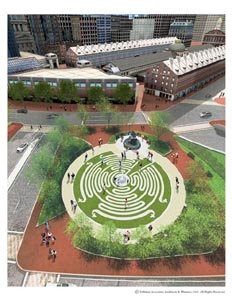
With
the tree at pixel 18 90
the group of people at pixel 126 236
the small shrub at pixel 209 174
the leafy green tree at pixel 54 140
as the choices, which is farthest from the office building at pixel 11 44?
the small shrub at pixel 209 174

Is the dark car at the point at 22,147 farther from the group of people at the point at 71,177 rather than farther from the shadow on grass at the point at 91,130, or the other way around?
the shadow on grass at the point at 91,130

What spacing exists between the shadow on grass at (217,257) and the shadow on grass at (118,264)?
412 inches

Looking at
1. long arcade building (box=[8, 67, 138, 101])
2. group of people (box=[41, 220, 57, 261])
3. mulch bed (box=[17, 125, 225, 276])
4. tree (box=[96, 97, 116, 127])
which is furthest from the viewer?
long arcade building (box=[8, 67, 138, 101])

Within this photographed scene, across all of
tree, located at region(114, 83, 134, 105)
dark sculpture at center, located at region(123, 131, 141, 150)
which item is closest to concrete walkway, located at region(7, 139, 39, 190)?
dark sculpture at center, located at region(123, 131, 141, 150)

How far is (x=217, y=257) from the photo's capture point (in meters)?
26.7

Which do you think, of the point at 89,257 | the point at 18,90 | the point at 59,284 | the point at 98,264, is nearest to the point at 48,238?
the point at 59,284

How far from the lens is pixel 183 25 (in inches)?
5089

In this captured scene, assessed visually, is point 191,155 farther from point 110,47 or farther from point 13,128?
point 110,47

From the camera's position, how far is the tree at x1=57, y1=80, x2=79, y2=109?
59.1m

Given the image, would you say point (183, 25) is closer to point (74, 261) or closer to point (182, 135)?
point (182, 135)

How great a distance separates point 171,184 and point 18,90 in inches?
2004

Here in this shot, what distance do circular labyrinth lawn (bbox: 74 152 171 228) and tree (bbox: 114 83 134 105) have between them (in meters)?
24.2

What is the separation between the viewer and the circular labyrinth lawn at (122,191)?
104 ft

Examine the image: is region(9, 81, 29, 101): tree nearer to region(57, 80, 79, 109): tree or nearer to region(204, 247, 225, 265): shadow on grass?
region(57, 80, 79, 109): tree
